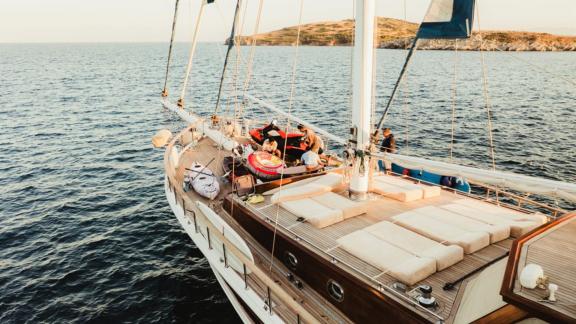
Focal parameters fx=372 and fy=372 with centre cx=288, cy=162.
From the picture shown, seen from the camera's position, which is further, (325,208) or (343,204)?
(343,204)

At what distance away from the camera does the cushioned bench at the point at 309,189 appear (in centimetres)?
1149

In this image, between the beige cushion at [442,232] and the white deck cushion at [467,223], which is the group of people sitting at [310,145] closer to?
the white deck cushion at [467,223]

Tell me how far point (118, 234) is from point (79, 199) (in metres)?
5.71

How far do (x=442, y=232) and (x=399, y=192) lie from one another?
2637 millimetres

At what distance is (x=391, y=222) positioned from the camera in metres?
9.91

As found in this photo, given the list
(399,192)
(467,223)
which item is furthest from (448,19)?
(467,223)

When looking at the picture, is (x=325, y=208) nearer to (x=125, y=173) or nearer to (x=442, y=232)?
(x=442, y=232)

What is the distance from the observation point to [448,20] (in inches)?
387

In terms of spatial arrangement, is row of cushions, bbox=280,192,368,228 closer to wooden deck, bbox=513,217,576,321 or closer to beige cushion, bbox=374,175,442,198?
beige cushion, bbox=374,175,442,198

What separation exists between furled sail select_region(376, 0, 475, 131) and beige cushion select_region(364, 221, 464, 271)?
17.2 ft

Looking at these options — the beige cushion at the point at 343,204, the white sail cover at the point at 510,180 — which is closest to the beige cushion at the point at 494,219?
the white sail cover at the point at 510,180

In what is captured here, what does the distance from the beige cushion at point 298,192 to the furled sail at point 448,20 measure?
5.35m

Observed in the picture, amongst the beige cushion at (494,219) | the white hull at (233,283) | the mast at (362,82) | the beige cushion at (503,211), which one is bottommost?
the white hull at (233,283)

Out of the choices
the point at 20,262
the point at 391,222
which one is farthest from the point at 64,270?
the point at 391,222
